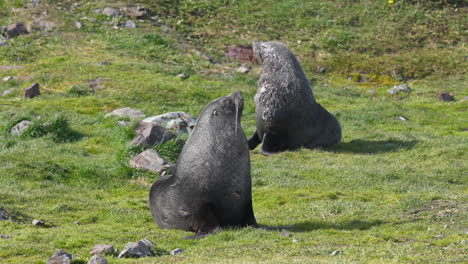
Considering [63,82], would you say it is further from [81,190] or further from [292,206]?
[292,206]

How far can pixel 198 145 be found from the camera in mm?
10125

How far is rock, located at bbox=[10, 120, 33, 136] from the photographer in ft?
59.7

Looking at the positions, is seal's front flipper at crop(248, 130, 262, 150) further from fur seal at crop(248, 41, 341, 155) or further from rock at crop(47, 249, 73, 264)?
rock at crop(47, 249, 73, 264)

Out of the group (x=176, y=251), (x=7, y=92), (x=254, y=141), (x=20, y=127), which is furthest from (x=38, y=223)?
(x=7, y=92)

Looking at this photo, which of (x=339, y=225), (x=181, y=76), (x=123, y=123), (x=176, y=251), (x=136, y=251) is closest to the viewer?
(x=136, y=251)

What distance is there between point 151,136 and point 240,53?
51.5ft

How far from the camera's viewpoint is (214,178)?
985 centimetres

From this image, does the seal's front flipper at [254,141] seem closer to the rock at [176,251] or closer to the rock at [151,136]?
the rock at [151,136]

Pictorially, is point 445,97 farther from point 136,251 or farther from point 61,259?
point 61,259

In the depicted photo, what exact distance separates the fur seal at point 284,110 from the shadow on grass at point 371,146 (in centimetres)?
37

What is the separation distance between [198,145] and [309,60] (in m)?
21.8

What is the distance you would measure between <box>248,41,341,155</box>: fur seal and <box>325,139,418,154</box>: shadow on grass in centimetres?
37

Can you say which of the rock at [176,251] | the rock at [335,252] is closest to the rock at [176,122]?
the rock at [176,251]

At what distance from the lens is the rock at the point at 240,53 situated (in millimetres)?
30906
